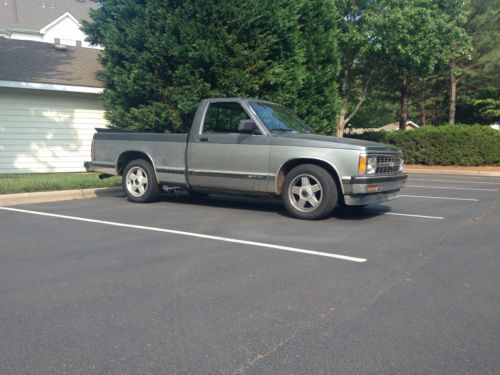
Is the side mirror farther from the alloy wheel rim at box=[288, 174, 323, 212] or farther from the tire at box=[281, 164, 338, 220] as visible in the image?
the alloy wheel rim at box=[288, 174, 323, 212]

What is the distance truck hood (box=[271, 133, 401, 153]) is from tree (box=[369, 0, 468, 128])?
14171 millimetres

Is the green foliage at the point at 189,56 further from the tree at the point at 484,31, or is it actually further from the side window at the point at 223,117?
the tree at the point at 484,31

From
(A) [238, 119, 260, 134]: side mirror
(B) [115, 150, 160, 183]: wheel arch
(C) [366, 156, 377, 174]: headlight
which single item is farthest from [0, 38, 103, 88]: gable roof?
(C) [366, 156, 377, 174]: headlight

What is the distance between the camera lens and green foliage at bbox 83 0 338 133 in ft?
39.2

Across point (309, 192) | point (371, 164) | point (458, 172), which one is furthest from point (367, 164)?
point (458, 172)

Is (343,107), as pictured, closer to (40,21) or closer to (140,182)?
(140,182)

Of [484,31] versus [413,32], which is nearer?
[413,32]

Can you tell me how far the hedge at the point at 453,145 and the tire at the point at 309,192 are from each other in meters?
17.9

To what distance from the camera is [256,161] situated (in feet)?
25.8

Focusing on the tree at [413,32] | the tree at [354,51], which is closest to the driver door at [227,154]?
the tree at [354,51]

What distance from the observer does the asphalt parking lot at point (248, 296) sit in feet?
10.0

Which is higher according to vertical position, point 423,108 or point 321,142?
point 423,108

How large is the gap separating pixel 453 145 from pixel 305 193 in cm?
1807

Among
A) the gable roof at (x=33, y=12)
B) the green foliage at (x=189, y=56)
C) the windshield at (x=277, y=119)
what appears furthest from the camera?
the gable roof at (x=33, y=12)
